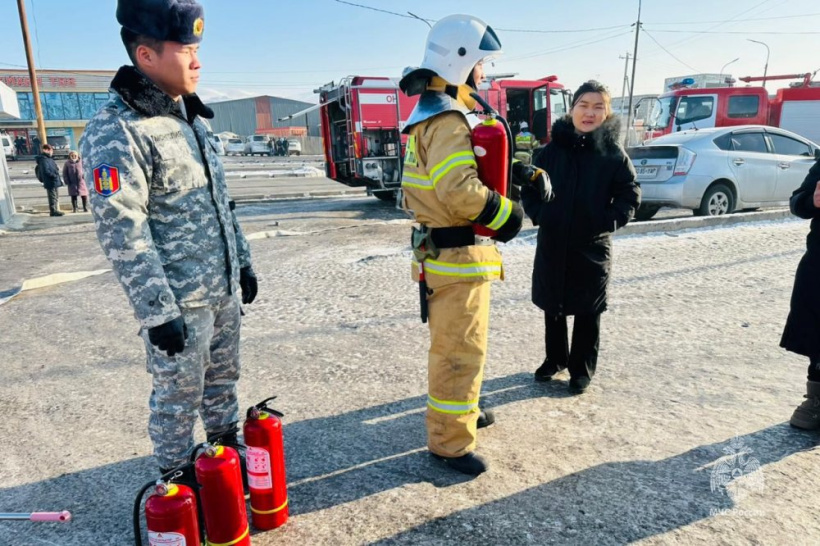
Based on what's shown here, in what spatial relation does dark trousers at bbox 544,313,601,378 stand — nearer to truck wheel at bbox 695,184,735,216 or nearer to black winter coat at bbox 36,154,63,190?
truck wheel at bbox 695,184,735,216

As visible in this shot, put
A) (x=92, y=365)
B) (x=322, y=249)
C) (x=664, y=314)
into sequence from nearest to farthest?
1. (x=92, y=365)
2. (x=664, y=314)
3. (x=322, y=249)

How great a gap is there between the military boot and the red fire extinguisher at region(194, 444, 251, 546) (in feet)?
9.56

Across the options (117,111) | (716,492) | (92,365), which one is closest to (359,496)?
(716,492)

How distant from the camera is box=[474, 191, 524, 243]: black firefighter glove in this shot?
252 cm

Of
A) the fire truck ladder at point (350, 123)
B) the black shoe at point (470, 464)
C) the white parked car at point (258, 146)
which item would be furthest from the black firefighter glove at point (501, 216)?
the white parked car at point (258, 146)

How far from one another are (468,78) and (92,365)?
354cm

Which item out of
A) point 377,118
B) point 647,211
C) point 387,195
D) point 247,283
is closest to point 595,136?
point 247,283

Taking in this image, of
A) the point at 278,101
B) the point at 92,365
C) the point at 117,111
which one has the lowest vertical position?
the point at 92,365

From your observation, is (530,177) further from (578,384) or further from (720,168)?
(720,168)

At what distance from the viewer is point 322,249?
27.3 ft

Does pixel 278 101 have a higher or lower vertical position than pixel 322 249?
higher

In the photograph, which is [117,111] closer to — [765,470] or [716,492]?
[716,492]

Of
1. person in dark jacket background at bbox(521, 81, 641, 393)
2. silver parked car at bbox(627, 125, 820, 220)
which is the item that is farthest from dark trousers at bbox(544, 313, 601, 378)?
silver parked car at bbox(627, 125, 820, 220)

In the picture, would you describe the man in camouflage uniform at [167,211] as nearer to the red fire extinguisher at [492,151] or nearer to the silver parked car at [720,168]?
the red fire extinguisher at [492,151]
